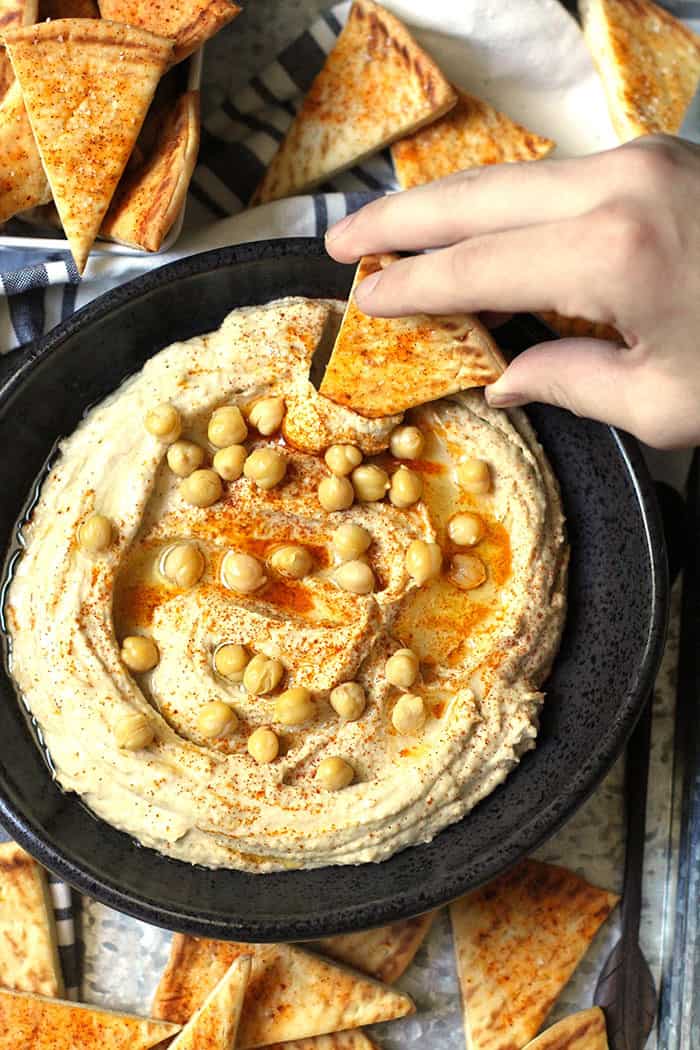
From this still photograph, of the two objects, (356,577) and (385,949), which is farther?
(385,949)

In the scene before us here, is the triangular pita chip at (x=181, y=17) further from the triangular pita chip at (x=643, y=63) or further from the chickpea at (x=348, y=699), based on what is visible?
the chickpea at (x=348, y=699)

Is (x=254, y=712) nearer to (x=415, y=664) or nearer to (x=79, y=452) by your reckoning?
(x=415, y=664)

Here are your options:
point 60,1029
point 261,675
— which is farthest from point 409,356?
point 60,1029

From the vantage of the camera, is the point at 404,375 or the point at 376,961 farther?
the point at 376,961

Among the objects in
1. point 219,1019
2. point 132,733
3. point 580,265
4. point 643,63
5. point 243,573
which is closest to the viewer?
point 580,265

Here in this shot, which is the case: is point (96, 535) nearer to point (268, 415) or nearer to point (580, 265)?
point (268, 415)

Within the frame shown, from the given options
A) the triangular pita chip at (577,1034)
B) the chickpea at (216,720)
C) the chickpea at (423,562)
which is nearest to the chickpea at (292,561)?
the chickpea at (423,562)

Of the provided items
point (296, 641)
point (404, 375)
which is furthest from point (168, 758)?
point (404, 375)
